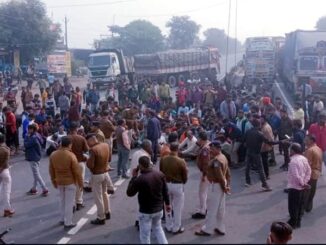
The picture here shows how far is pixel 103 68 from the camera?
118ft

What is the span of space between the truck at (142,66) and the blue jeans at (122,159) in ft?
72.1

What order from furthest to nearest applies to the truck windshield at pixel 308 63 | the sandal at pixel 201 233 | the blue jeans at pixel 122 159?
1. the truck windshield at pixel 308 63
2. the blue jeans at pixel 122 159
3. the sandal at pixel 201 233

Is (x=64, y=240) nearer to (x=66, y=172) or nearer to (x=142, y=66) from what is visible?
(x=66, y=172)

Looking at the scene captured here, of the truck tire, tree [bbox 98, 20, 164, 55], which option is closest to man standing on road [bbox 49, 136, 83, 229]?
the truck tire

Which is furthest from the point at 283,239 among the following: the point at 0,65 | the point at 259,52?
the point at 0,65

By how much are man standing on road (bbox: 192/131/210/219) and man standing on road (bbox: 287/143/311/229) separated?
1562 millimetres

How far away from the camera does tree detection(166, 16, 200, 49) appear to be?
84.8 meters

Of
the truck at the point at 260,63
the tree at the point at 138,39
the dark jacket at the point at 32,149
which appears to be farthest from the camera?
the tree at the point at 138,39

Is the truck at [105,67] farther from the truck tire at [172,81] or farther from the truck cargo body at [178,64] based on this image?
the truck tire at [172,81]

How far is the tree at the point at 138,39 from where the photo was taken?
73.7 metres

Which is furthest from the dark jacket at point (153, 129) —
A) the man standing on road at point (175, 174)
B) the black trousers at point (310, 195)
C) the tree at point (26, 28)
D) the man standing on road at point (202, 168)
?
the tree at point (26, 28)

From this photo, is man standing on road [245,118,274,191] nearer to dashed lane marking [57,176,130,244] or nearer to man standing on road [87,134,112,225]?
man standing on road [87,134,112,225]

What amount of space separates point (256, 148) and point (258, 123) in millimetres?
593

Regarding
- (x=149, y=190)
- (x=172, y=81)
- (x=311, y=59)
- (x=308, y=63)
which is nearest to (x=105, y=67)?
(x=172, y=81)
